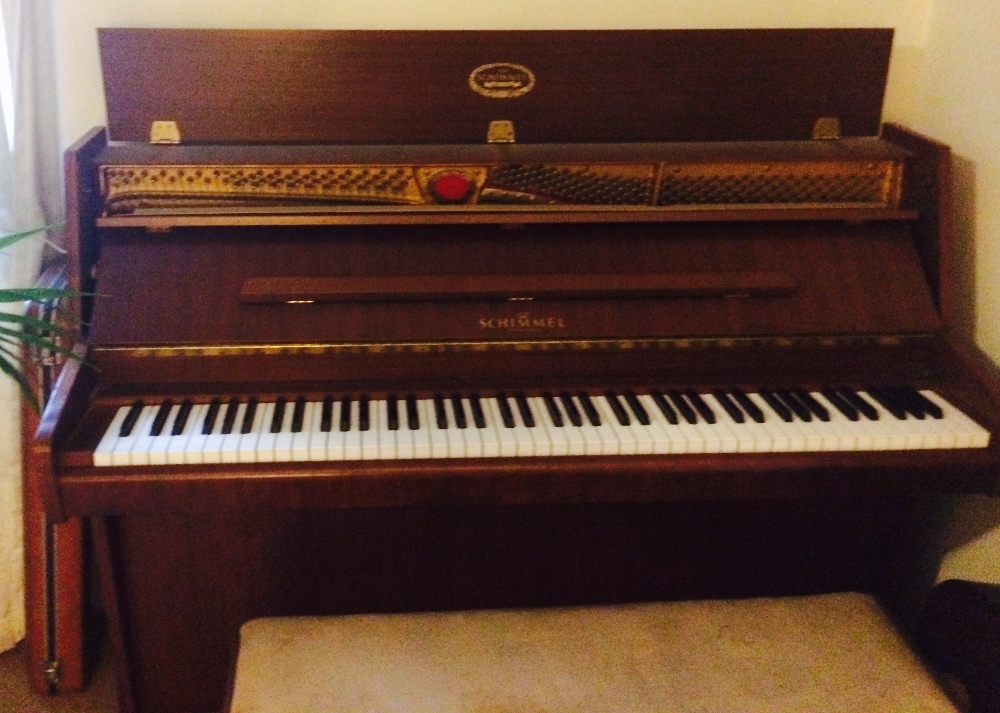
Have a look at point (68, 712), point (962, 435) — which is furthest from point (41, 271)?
point (962, 435)

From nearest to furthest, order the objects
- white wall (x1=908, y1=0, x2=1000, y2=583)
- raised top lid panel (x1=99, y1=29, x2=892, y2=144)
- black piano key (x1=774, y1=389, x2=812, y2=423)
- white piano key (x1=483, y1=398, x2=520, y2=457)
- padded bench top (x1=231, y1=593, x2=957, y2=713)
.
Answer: padded bench top (x1=231, y1=593, x2=957, y2=713)
white piano key (x1=483, y1=398, x2=520, y2=457)
black piano key (x1=774, y1=389, x2=812, y2=423)
raised top lid panel (x1=99, y1=29, x2=892, y2=144)
white wall (x1=908, y1=0, x2=1000, y2=583)

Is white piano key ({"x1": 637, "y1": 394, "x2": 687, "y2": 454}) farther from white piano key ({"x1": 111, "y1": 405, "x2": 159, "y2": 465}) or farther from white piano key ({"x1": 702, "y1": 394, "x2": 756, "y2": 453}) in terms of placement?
white piano key ({"x1": 111, "y1": 405, "x2": 159, "y2": 465})

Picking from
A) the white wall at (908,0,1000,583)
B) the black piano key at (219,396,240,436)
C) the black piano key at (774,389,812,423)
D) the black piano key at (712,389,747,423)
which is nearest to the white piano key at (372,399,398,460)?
the black piano key at (219,396,240,436)

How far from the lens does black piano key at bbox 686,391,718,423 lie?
1.39 meters

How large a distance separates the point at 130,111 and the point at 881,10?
1.54 m

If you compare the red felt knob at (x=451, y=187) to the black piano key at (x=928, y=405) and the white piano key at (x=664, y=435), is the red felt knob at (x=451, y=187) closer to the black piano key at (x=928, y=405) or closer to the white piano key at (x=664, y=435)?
the white piano key at (x=664, y=435)

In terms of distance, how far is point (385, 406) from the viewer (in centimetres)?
141

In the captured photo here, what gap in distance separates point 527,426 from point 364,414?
0.86 ft

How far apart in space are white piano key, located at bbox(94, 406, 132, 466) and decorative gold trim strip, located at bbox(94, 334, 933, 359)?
0.13 meters

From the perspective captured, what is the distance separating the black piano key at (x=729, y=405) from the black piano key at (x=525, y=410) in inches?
12.9

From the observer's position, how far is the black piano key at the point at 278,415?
1328mm

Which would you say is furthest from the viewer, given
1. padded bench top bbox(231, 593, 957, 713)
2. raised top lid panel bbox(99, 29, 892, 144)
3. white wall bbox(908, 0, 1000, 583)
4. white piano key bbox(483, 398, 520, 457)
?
white wall bbox(908, 0, 1000, 583)

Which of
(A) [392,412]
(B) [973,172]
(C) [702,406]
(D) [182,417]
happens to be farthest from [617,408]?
(B) [973,172]

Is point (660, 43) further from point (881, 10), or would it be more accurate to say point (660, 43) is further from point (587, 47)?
point (881, 10)
